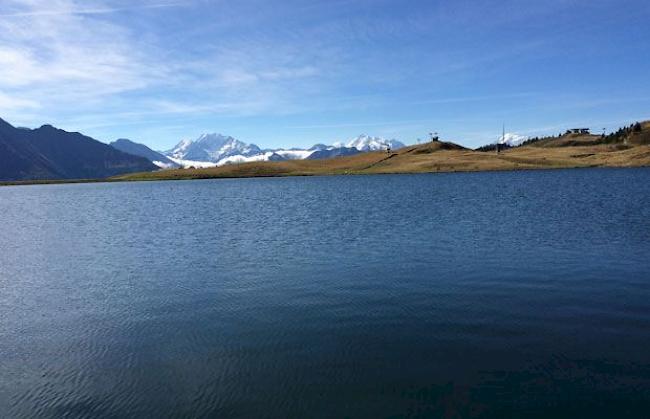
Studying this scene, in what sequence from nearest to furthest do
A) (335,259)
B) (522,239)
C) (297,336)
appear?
(297,336), (335,259), (522,239)

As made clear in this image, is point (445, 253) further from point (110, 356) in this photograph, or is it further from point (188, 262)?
point (110, 356)

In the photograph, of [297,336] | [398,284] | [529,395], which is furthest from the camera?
[398,284]

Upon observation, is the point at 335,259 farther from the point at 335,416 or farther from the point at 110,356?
the point at 335,416

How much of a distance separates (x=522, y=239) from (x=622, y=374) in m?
30.6

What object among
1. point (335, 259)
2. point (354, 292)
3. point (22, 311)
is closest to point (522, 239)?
point (335, 259)

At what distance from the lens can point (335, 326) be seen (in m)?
24.8

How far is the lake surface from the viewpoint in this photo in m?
17.3

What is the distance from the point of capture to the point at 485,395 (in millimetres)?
17078

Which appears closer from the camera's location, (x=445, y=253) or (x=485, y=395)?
(x=485, y=395)

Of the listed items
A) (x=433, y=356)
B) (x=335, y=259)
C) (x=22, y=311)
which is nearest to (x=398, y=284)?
(x=335, y=259)

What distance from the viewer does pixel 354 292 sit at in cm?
3116

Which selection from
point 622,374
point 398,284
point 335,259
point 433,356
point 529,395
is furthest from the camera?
point 335,259

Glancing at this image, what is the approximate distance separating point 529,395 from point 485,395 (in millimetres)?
1577

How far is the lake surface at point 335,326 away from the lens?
56.7 ft
